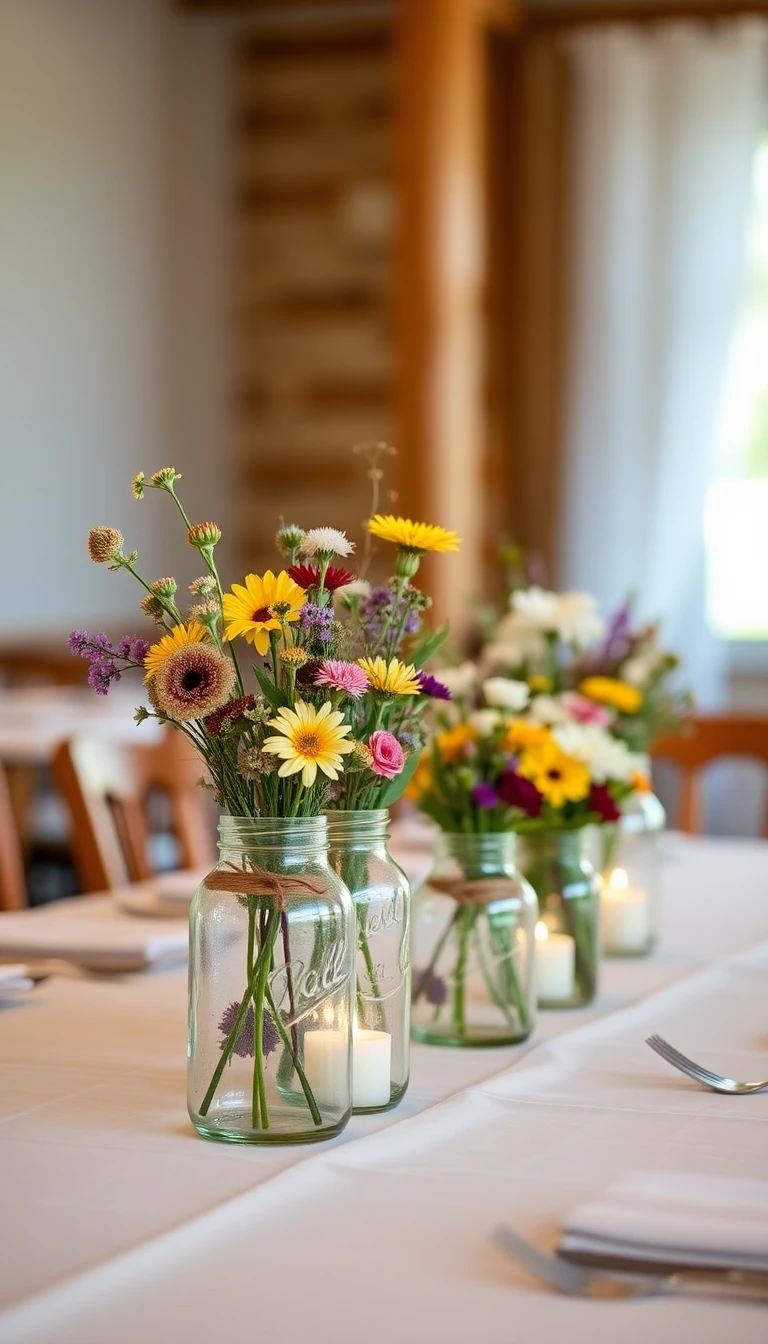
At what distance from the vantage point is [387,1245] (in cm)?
73

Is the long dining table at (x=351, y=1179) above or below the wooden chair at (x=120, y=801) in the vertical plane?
below

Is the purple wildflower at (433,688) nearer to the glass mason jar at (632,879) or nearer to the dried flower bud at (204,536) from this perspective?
the dried flower bud at (204,536)

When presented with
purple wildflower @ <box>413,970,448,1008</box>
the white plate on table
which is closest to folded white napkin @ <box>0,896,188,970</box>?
the white plate on table

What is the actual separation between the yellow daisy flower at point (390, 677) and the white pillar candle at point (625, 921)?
66 cm

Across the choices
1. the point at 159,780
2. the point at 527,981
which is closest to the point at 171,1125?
the point at 527,981

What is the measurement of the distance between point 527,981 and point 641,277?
4060mm

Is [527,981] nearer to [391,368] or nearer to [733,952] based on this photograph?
[733,952]

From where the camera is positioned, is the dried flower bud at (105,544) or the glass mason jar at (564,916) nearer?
the dried flower bud at (105,544)

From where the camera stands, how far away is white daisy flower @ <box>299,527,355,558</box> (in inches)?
36.7

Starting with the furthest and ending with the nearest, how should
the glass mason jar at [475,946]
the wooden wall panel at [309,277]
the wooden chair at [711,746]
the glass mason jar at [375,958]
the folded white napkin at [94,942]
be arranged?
the wooden wall panel at [309,277], the wooden chair at [711,746], the folded white napkin at [94,942], the glass mason jar at [475,946], the glass mason jar at [375,958]

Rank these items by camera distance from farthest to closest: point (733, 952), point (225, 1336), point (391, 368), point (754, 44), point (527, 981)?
point (391, 368), point (754, 44), point (733, 952), point (527, 981), point (225, 1336)

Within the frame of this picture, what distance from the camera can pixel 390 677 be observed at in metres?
0.94

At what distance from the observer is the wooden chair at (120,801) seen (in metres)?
2.00

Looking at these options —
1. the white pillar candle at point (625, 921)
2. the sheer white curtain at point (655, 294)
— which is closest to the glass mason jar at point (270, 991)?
the white pillar candle at point (625, 921)
